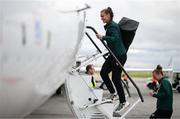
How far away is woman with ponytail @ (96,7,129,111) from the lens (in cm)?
650

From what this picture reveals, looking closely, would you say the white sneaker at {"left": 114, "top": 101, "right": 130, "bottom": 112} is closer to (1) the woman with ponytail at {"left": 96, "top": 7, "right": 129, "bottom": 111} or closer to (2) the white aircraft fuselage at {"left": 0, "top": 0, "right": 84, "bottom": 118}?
(1) the woman with ponytail at {"left": 96, "top": 7, "right": 129, "bottom": 111}

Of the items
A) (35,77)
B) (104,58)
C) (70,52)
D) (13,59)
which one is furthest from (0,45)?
(104,58)

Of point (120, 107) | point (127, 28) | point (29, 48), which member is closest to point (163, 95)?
point (120, 107)

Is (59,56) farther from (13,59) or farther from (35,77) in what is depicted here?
(13,59)

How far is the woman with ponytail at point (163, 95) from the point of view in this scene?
9.06m

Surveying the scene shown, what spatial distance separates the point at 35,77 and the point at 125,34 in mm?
3869

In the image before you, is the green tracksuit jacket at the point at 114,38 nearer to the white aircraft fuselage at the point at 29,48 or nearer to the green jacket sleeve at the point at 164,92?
the green jacket sleeve at the point at 164,92

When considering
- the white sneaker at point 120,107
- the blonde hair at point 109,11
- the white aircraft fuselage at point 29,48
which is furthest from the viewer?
the white sneaker at point 120,107

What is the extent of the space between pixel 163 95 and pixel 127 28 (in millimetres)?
2564

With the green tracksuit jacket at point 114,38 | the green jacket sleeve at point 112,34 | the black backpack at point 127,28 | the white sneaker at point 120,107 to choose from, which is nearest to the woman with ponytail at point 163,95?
the white sneaker at point 120,107

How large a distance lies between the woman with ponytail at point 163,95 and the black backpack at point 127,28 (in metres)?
2.15

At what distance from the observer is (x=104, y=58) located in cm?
743

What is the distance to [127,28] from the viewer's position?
6930mm

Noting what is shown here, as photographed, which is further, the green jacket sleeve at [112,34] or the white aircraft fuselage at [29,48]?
the green jacket sleeve at [112,34]
